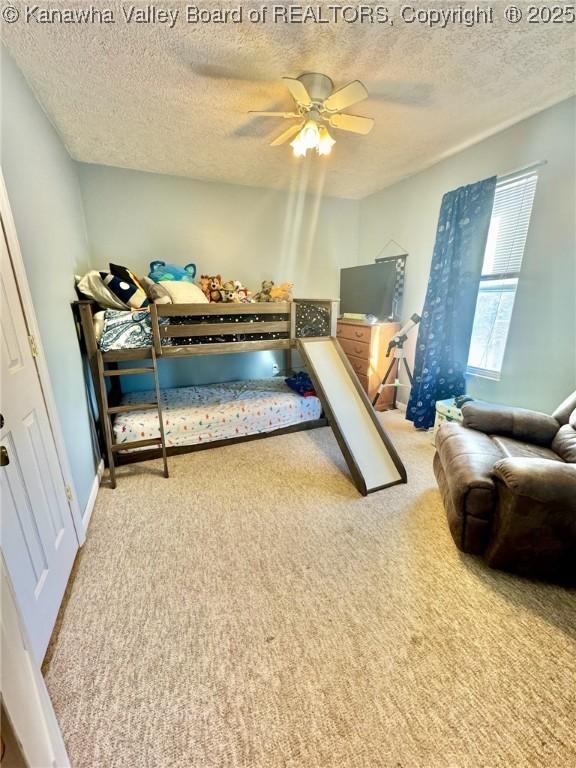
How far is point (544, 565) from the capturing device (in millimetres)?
1478

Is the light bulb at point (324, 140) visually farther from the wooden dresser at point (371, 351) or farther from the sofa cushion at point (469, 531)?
the sofa cushion at point (469, 531)

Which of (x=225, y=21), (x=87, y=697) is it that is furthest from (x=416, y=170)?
(x=87, y=697)

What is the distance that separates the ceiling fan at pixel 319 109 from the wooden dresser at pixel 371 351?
200 centimetres

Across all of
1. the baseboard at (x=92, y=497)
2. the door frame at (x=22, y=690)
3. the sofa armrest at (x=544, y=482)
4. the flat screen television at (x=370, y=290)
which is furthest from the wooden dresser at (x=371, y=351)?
the door frame at (x=22, y=690)

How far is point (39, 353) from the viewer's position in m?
1.51

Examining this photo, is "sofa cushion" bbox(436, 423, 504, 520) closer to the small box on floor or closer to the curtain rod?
the small box on floor

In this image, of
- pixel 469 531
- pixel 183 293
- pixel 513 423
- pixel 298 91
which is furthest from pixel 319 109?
pixel 469 531

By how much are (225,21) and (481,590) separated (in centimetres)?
304

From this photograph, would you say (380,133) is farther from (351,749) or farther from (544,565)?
(351,749)

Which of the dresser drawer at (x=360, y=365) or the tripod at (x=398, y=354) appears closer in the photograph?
the tripod at (x=398, y=354)

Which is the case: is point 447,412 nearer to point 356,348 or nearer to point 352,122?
point 356,348

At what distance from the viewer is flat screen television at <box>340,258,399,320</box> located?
3609 mm

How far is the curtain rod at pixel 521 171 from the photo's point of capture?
231 cm

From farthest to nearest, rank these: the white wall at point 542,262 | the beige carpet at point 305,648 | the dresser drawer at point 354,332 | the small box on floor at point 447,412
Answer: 1. the dresser drawer at point 354,332
2. the small box on floor at point 447,412
3. the white wall at point 542,262
4. the beige carpet at point 305,648
